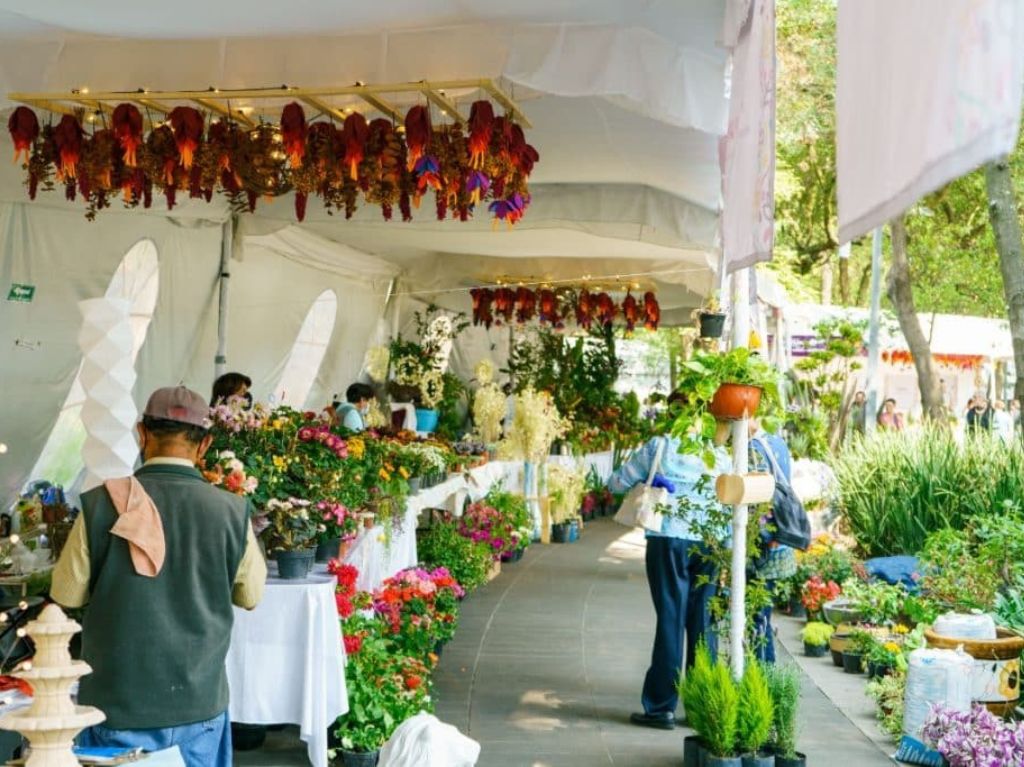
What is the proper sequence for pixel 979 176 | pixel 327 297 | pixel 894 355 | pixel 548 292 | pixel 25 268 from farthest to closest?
pixel 894 355
pixel 979 176
pixel 548 292
pixel 327 297
pixel 25 268

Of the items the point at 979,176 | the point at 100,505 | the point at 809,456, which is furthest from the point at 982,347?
the point at 100,505

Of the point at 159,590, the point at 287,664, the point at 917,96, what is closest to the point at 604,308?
the point at 287,664

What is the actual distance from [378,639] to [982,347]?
15.3m

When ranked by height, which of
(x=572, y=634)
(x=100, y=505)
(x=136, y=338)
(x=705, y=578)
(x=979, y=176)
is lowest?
(x=572, y=634)

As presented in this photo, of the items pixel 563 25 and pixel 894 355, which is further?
pixel 894 355

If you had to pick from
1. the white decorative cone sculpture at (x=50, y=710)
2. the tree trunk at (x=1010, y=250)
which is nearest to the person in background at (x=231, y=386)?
the tree trunk at (x=1010, y=250)

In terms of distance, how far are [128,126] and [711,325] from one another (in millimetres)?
3142

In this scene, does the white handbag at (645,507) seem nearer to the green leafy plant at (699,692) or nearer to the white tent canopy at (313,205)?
the green leafy plant at (699,692)

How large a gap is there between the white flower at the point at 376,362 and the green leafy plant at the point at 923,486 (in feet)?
19.4

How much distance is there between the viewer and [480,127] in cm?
679

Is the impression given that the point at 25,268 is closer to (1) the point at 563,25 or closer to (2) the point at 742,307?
(1) the point at 563,25

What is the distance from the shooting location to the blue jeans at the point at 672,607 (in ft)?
22.4

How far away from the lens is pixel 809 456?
14648 mm

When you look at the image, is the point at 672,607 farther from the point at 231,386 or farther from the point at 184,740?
the point at 184,740
